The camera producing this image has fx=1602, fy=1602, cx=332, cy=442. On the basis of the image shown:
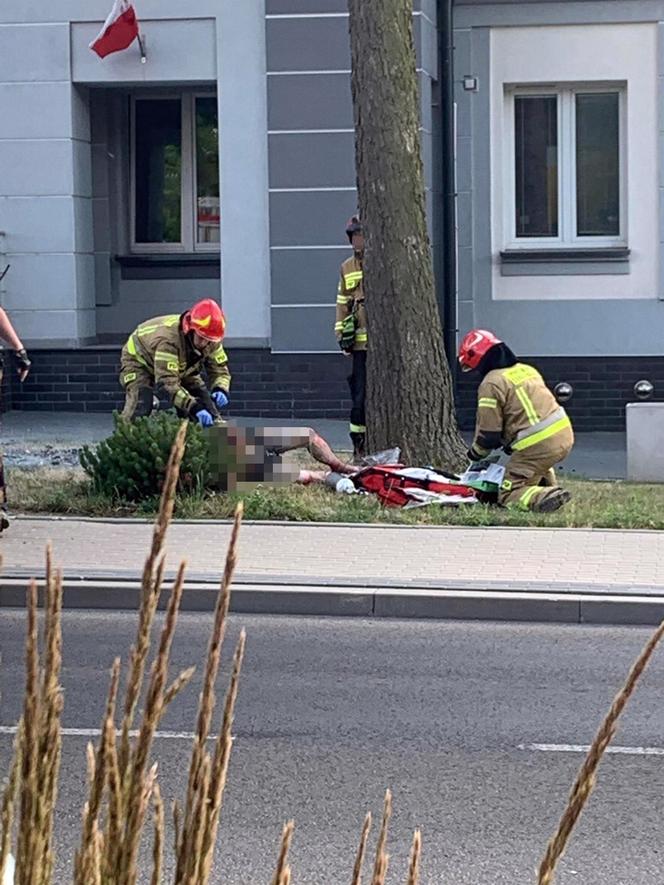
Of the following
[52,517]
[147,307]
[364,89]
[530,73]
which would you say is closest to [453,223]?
[530,73]

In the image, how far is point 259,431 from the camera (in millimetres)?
12352

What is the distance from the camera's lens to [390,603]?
912 cm

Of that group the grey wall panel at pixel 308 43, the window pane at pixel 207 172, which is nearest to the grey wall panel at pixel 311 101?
the grey wall panel at pixel 308 43

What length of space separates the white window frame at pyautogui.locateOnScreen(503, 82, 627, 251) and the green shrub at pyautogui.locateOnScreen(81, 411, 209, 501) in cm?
729

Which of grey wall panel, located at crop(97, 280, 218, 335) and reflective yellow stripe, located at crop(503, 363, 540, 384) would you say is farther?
grey wall panel, located at crop(97, 280, 218, 335)

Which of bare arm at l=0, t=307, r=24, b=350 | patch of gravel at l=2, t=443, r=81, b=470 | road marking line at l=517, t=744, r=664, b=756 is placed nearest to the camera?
road marking line at l=517, t=744, r=664, b=756

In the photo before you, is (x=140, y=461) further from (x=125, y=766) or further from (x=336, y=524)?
(x=125, y=766)

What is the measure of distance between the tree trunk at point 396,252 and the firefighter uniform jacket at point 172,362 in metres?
1.31

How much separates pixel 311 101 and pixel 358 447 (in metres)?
4.85

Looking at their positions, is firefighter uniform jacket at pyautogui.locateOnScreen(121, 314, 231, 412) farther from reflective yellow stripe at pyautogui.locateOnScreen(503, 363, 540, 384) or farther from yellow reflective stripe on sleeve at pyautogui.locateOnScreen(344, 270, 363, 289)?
reflective yellow stripe at pyautogui.locateOnScreen(503, 363, 540, 384)

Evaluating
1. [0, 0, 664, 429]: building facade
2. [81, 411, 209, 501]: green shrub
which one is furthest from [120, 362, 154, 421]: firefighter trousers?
[0, 0, 664, 429]: building facade

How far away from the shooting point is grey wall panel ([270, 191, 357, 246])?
1705cm

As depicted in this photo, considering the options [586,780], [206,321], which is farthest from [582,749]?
[206,321]

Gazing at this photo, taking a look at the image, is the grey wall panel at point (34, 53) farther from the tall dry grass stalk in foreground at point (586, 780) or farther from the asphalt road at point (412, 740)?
the tall dry grass stalk in foreground at point (586, 780)
